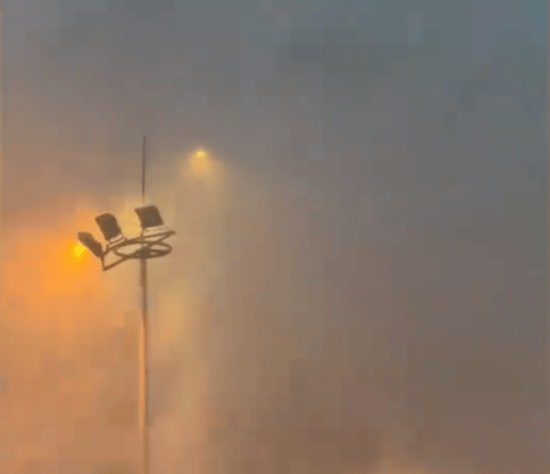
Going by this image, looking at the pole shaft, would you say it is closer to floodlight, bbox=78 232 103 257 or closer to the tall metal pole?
the tall metal pole

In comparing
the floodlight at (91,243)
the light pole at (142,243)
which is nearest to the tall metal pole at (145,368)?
the light pole at (142,243)

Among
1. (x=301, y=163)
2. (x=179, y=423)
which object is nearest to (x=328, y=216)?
(x=301, y=163)

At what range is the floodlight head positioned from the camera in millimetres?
1139

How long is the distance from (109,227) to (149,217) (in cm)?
9

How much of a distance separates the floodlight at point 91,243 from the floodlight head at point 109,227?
0.03 metres

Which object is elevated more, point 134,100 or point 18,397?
point 134,100

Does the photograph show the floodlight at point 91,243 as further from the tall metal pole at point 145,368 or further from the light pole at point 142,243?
the tall metal pole at point 145,368

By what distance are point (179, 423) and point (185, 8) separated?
943mm

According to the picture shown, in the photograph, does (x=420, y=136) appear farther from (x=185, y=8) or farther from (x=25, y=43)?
(x=25, y=43)

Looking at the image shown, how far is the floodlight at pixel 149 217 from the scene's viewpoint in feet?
3.73

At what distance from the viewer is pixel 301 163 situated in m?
1.15

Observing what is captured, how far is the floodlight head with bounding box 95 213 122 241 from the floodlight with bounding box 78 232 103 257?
3cm

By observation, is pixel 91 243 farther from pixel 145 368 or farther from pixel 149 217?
pixel 145 368

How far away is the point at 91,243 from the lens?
1146mm
